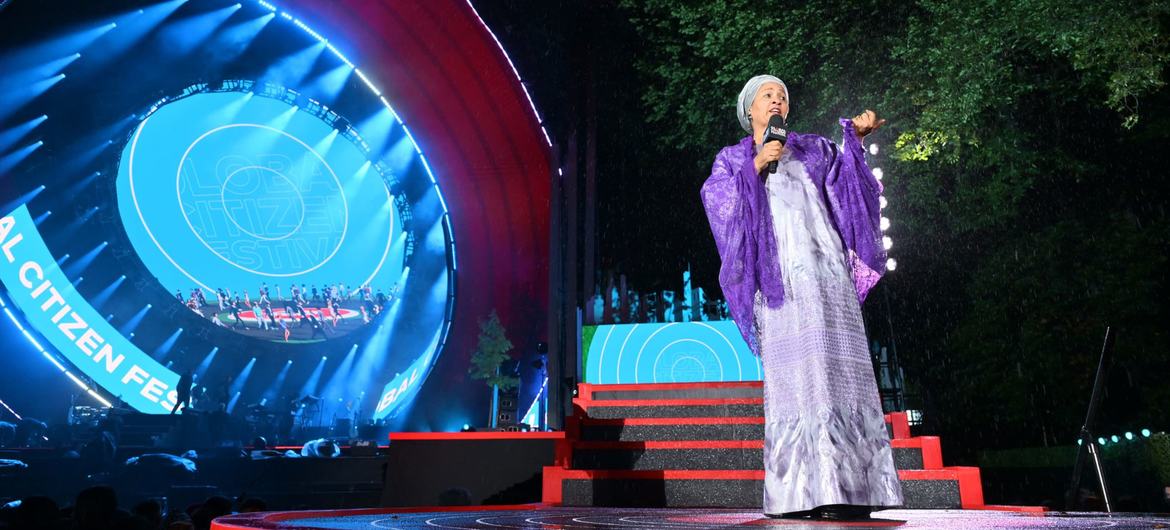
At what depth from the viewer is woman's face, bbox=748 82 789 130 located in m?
3.80

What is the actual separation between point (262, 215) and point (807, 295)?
1208 cm

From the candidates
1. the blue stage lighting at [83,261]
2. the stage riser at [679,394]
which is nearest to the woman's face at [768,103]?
the stage riser at [679,394]

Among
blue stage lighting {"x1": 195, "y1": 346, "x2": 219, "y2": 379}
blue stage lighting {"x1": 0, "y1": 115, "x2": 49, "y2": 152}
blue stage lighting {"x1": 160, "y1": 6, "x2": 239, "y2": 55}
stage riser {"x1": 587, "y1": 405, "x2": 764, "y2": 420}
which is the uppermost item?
blue stage lighting {"x1": 160, "y1": 6, "x2": 239, "y2": 55}

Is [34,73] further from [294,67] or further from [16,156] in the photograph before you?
[294,67]

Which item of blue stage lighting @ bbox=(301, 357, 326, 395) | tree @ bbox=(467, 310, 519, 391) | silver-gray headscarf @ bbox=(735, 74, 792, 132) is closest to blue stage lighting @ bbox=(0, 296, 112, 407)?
blue stage lighting @ bbox=(301, 357, 326, 395)

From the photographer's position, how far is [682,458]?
6168 millimetres

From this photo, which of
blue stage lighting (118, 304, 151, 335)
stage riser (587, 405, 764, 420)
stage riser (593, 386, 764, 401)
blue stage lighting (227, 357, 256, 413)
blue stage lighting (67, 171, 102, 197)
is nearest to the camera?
stage riser (587, 405, 764, 420)

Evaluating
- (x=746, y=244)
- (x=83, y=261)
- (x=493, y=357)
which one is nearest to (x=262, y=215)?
(x=83, y=261)

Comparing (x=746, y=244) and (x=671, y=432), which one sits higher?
(x=746, y=244)

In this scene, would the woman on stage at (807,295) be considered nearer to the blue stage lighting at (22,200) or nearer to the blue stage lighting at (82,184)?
the blue stage lighting at (22,200)

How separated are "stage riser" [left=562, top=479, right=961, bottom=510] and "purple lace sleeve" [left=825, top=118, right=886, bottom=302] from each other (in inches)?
85.7

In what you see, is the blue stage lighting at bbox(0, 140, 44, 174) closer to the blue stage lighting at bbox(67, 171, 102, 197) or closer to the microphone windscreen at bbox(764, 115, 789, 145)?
the blue stage lighting at bbox(67, 171, 102, 197)

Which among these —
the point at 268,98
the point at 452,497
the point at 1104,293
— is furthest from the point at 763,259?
the point at 268,98

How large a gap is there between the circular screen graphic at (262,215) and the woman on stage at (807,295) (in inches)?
449
